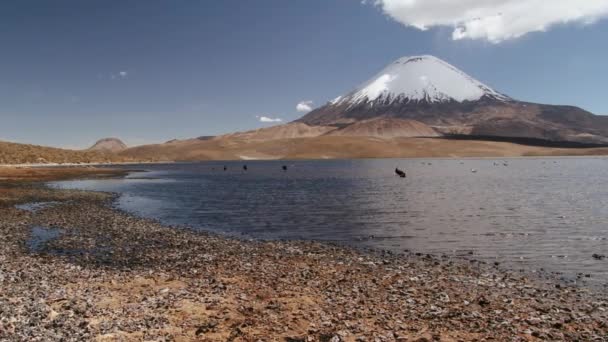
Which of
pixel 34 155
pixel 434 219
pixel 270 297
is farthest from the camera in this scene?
pixel 34 155

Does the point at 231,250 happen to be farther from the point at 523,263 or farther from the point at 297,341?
the point at 523,263

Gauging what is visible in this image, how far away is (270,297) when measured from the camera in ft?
55.2

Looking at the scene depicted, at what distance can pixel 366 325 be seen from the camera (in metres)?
13.8

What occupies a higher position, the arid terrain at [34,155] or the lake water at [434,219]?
the arid terrain at [34,155]

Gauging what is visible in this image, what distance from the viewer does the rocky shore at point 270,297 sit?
13188 millimetres

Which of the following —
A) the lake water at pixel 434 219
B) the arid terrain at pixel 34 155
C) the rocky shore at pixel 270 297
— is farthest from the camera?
the arid terrain at pixel 34 155

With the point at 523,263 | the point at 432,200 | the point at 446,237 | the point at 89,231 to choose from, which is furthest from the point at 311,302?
the point at 432,200

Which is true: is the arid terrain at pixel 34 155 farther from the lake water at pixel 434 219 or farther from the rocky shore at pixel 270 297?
the rocky shore at pixel 270 297

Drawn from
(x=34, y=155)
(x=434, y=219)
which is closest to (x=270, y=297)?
(x=434, y=219)

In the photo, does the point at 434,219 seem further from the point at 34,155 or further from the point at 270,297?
the point at 34,155

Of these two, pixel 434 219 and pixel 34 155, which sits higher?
pixel 34 155

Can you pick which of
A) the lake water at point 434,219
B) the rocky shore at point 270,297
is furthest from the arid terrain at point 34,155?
the rocky shore at point 270,297

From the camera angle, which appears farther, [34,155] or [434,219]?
[34,155]

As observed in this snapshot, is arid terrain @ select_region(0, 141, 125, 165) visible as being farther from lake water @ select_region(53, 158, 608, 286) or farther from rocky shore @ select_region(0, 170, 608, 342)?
rocky shore @ select_region(0, 170, 608, 342)
